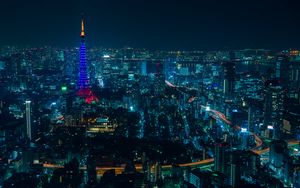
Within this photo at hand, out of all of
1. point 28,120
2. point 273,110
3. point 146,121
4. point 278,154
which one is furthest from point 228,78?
point 28,120

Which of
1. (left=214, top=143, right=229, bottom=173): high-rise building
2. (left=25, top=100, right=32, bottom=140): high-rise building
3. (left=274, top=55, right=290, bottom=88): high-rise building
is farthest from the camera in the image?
(left=274, top=55, right=290, bottom=88): high-rise building

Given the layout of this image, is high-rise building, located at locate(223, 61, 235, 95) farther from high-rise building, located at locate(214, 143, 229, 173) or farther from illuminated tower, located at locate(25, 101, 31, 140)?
illuminated tower, located at locate(25, 101, 31, 140)

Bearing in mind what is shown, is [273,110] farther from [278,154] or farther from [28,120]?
[28,120]

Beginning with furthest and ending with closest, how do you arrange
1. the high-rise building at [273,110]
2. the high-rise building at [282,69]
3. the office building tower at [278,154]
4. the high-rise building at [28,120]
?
the high-rise building at [282,69] < the high-rise building at [273,110] < the high-rise building at [28,120] < the office building tower at [278,154]

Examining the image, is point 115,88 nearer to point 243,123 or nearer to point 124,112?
point 124,112

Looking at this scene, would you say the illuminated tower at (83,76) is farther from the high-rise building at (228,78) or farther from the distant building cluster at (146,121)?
the high-rise building at (228,78)

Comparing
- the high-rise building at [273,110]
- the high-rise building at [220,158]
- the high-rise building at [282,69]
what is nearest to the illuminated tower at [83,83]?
the high-rise building at [273,110]

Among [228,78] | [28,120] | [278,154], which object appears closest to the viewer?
[278,154]

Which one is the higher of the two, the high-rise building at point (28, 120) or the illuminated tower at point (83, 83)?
the illuminated tower at point (83, 83)

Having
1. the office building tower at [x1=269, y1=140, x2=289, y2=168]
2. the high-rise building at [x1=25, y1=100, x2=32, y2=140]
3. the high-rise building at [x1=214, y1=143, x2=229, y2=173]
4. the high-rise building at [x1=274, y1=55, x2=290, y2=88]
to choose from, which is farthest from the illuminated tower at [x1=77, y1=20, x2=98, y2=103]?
the office building tower at [x1=269, y1=140, x2=289, y2=168]

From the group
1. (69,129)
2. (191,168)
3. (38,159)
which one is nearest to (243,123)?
(191,168)

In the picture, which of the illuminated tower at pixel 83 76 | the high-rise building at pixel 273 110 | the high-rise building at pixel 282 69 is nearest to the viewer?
the high-rise building at pixel 273 110
